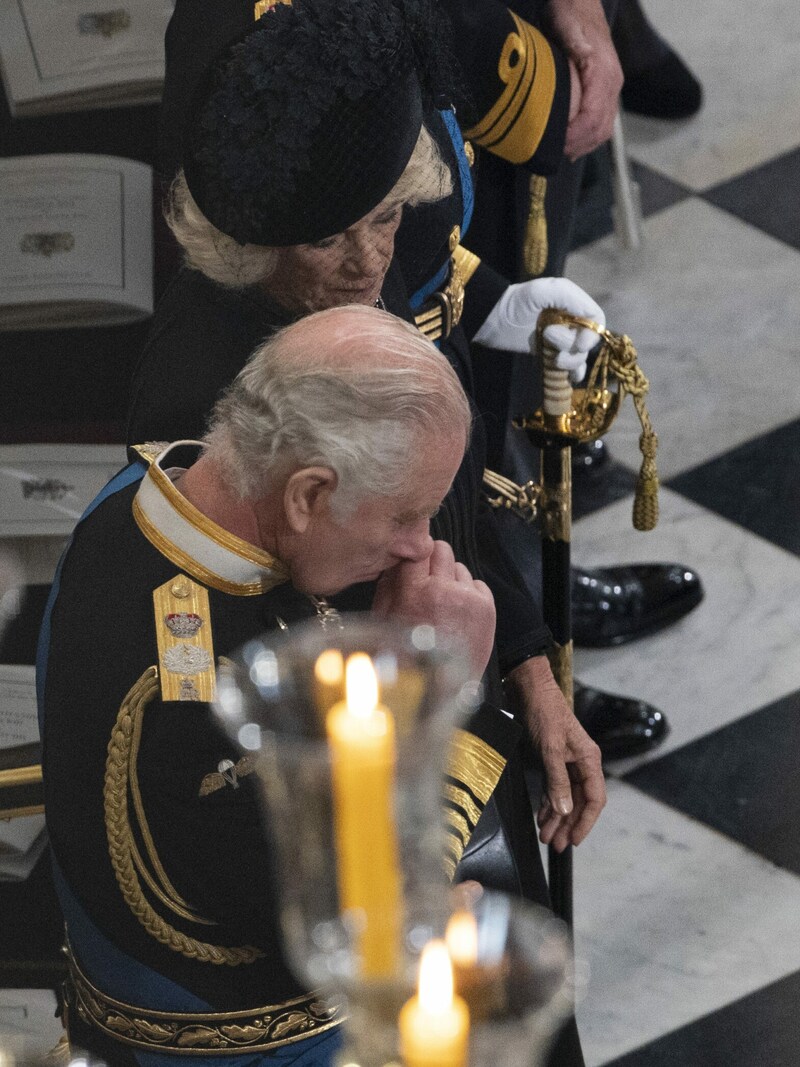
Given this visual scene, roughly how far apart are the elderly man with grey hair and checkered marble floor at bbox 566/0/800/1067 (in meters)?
1.17

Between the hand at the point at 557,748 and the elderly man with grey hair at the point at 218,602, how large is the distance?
506 mm

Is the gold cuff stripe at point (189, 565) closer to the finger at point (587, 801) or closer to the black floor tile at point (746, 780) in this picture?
the finger at point (587, 801)

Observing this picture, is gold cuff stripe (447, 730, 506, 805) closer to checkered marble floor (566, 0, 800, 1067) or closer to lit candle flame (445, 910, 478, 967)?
lit candle flame (445, 910, 478, 967)

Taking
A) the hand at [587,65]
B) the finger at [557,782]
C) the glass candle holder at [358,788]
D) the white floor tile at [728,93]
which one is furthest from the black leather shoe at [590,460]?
the glass candle holder at [358,788]

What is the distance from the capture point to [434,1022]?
1.63 ft

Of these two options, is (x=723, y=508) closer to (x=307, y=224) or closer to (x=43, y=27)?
(x=43, y=27)

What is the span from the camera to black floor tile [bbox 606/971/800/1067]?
2375 millimetres

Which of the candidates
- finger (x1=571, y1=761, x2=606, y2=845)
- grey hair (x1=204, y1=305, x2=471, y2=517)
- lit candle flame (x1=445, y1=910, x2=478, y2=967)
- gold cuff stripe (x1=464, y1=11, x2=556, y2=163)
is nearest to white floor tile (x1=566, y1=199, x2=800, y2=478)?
gold cuff stripe (x1=464, y1=11, x2=556, y2=163)

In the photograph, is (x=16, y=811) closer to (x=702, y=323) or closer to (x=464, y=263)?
(x=464, y=263)

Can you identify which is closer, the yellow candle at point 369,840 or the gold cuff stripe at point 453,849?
the yellow candle at point 369,840

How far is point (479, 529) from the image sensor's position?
2039 mm

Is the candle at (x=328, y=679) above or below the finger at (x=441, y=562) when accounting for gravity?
above

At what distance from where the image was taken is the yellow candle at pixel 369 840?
514mm

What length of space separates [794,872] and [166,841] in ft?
5.10
